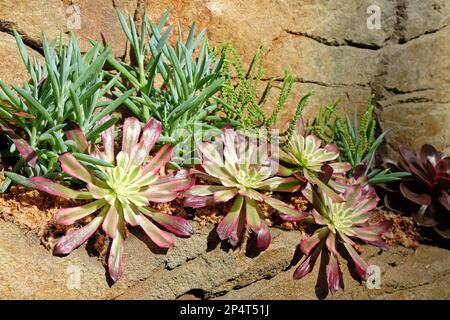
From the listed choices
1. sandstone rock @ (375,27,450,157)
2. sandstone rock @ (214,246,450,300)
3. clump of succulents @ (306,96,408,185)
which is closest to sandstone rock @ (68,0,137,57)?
clump of succulents @ (306,96,408,185)

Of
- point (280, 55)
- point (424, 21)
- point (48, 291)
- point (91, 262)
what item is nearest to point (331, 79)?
point (280, 55)

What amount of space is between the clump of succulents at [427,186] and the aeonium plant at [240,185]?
743mm

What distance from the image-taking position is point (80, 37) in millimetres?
2236

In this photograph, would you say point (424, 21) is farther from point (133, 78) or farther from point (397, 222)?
point (133, 78)

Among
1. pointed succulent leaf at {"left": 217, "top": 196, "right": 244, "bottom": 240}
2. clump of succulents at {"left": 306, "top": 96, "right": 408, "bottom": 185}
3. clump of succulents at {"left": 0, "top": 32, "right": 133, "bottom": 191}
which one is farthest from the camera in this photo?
clump of succulents at {"left": 306, "top": 96, "right": 408, "bottom": 185}

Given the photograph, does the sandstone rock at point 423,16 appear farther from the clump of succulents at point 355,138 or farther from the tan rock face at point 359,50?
the clump of succulents at point 355,138

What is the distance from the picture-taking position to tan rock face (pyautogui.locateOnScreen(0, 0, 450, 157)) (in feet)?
8.48

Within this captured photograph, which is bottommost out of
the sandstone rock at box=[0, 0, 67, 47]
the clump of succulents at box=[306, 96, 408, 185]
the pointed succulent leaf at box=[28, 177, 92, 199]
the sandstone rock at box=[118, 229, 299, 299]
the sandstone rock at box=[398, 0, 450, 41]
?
the sandstone rock at box=[118, 229, 299, 299]

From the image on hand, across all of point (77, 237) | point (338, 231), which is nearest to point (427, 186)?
point (338, 231)

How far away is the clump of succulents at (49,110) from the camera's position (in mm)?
1812

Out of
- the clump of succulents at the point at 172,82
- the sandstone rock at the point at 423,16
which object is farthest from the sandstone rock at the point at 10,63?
the sandstone rock at the point at 423,16

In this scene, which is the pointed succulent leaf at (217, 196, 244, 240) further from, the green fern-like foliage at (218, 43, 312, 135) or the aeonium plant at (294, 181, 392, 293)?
the green fern-like foliage at (218, 43, 312, 135)

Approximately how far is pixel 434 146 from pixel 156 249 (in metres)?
1.84

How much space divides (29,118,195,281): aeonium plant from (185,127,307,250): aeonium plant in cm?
11
